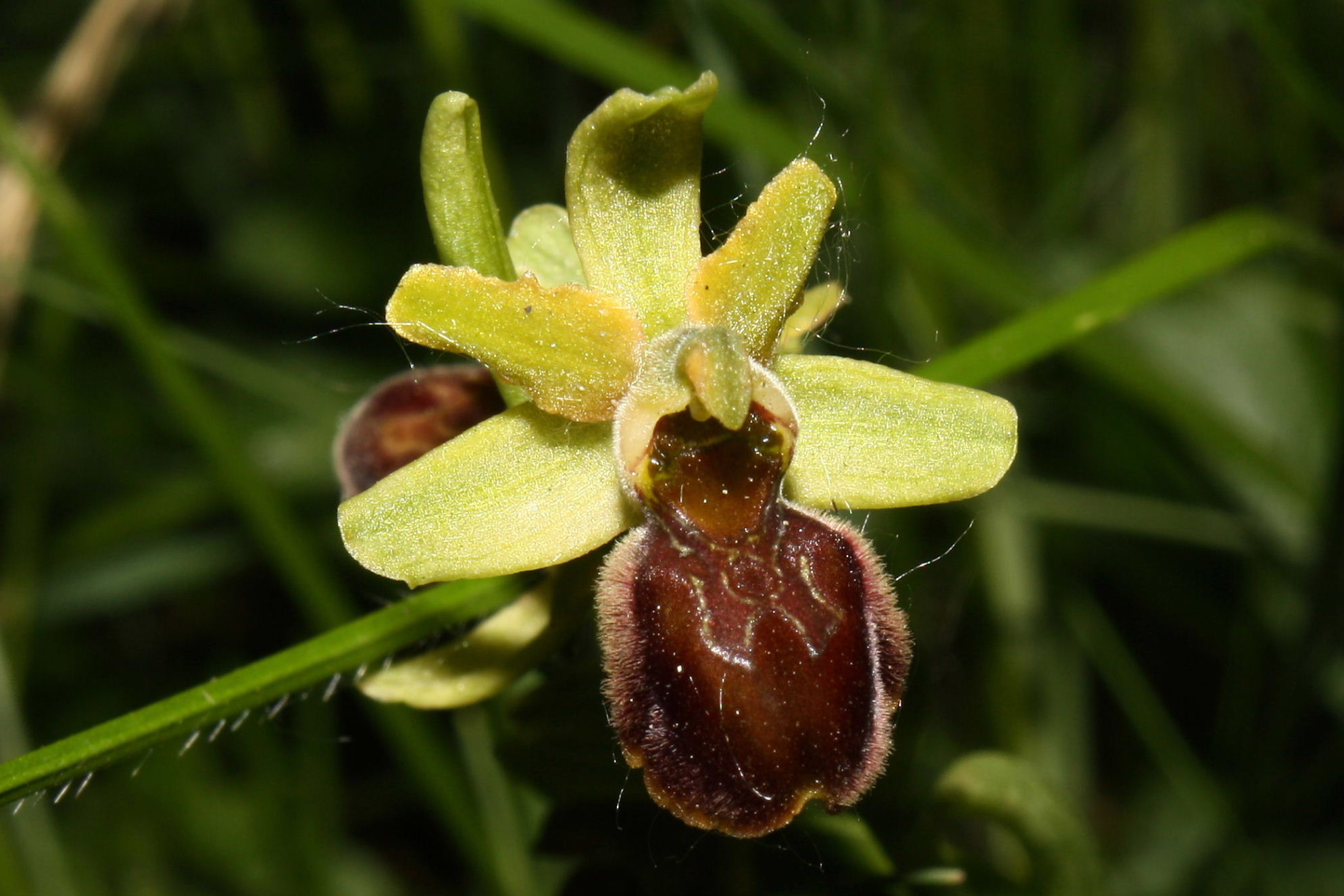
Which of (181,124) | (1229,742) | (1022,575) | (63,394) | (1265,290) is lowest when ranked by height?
(1229,742)

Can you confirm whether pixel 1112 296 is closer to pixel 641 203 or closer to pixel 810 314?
pixel 810 314

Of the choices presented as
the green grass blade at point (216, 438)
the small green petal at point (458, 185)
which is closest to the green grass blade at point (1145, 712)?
the green grass blade at point (216, 438)

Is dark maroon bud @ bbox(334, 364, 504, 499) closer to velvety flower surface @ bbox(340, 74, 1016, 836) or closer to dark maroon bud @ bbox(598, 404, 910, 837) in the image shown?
velvety flower surface @ bbox(340, 74, 1016, 836)

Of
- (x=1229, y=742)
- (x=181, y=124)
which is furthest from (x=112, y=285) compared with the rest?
(x=1229, y=742)

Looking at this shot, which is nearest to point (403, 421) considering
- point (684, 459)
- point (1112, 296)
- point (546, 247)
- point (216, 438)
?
point (546, 247)

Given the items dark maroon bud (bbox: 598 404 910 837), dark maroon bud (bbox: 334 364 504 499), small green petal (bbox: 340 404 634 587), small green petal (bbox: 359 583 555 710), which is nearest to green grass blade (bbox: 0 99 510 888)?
dark maroon bud (bbox: 334 364 504 499)

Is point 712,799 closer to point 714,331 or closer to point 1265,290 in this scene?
point 714,331
